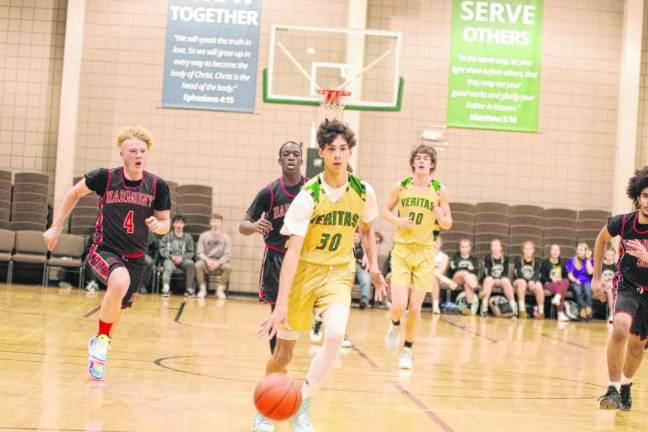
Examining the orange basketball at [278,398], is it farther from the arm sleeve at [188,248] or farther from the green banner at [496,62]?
the green banner at [496,62]

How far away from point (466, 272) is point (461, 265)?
197 millimetres

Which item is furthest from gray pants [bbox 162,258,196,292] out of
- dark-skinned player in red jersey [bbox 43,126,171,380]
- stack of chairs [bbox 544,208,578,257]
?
dark-skinned player in red jersey [bbox 43,126,171,380]

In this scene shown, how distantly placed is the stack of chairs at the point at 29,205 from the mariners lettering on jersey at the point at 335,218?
12.8m

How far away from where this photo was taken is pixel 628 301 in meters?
6.84

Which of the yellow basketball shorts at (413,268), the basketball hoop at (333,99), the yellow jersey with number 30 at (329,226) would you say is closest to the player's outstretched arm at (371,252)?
the yellow jersey with number 30 at (329,226)

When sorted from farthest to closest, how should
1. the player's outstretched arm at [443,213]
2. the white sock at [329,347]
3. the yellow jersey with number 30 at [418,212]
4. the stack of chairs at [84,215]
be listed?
the stack of chairs at [84,215] → the yellow jersey with number 30 at [418,212] → the player's outstretched arm at [443,213] → the white sock at [329,347]

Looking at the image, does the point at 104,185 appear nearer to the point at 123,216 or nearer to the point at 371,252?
the point at 123,216

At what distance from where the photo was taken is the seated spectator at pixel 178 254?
16219mm

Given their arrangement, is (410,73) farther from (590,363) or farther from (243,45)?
(590,363)

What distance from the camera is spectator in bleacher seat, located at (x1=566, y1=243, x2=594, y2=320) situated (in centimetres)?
1630

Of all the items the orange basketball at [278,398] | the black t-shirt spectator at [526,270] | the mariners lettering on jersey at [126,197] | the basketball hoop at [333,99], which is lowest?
the orange basketball at [278,398]

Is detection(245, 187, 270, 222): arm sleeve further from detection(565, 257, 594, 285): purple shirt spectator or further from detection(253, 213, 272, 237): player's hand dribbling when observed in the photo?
detection(565, 257, 594, 285): purple shirt spectator

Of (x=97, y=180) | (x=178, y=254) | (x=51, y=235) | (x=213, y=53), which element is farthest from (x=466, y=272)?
(x=51, y=235)

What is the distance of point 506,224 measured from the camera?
17.6m
